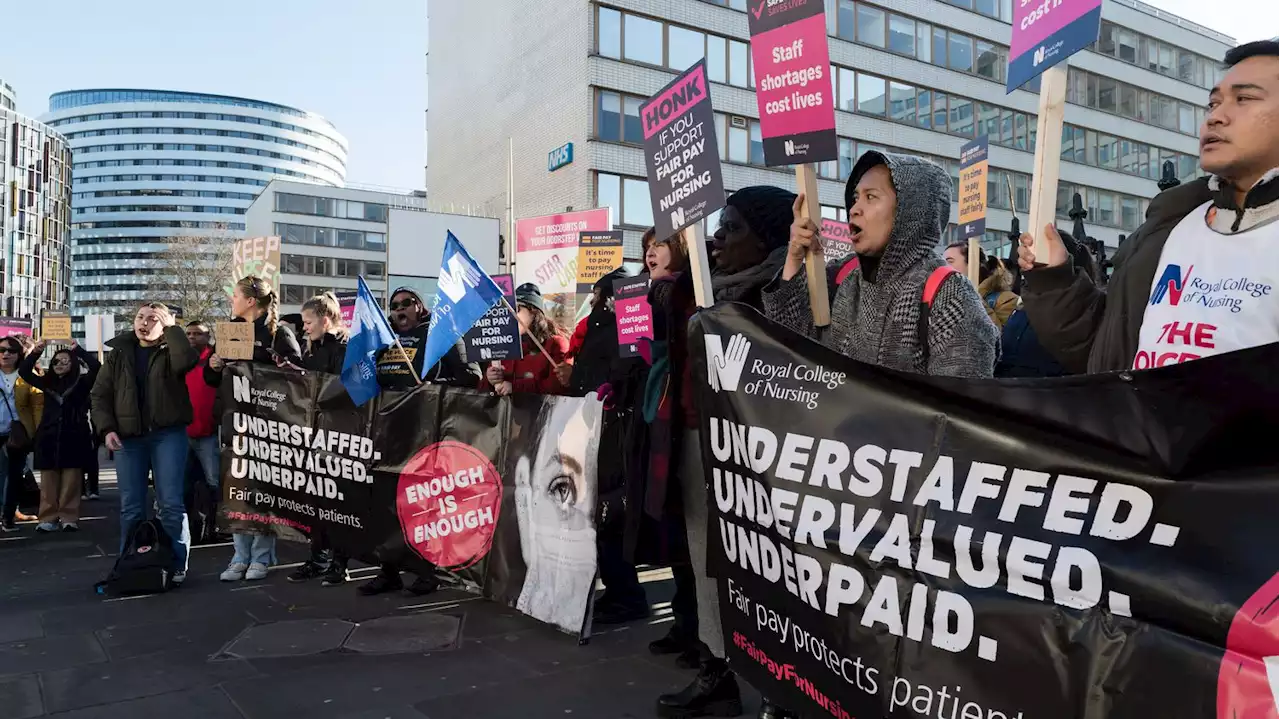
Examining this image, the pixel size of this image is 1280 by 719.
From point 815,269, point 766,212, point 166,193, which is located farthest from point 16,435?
point 166,193

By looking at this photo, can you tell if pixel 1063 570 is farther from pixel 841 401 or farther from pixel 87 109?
pixel 87 109

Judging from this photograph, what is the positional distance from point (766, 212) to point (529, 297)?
11.4 ft

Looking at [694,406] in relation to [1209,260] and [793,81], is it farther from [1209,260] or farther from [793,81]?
[1209,260]

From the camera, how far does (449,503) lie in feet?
18.8

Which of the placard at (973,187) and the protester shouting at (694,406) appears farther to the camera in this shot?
the placard at (973,187)

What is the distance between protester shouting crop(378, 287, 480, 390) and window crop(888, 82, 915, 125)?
107 ft

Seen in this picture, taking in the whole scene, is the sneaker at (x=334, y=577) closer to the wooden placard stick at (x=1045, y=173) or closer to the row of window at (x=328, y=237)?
the wooden placard stick at (x=1045, y=173)

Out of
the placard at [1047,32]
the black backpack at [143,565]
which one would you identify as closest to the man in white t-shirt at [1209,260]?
the placard at [1047,32]

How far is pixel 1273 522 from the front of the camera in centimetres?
169

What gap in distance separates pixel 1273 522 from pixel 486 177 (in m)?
41.2

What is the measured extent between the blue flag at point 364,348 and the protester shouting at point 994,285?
378 cm

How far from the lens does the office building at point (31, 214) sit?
92188mm

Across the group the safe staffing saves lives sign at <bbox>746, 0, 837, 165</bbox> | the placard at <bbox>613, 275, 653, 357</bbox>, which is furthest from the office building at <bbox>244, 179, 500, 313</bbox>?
the safe staffing saves lives sign at <bbox>746, 0, 837, 165</bbox>

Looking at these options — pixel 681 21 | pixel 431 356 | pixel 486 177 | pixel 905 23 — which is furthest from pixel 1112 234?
pixel 431 356
